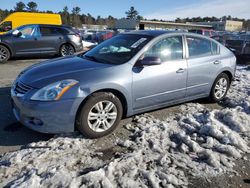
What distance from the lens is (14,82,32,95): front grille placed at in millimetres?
3482

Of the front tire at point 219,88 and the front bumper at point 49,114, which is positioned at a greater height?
the front bumper at point 49,114

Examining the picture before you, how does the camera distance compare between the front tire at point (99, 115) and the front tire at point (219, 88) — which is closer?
the front tire at point (99, 115)

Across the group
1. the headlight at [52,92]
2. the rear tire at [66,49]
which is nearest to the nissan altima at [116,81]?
the headlight at [52,92]

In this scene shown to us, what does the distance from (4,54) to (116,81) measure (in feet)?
26.0

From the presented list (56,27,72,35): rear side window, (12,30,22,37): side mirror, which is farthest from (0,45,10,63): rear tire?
(56,27,72,35): rear side window

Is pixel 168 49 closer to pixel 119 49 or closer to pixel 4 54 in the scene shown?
pixel 119 49

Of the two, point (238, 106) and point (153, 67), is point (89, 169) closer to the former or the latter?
point (153, 67)

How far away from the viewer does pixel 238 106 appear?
5059mm

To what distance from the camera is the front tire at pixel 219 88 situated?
529cm

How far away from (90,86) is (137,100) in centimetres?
88

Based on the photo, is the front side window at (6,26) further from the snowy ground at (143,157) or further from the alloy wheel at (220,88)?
→ the alloy wheel at (220,88)

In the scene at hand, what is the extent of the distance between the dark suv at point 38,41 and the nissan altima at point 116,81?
670cm

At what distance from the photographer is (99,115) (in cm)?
367

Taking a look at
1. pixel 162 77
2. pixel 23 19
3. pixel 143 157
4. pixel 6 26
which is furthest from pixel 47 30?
pixel 143 157
